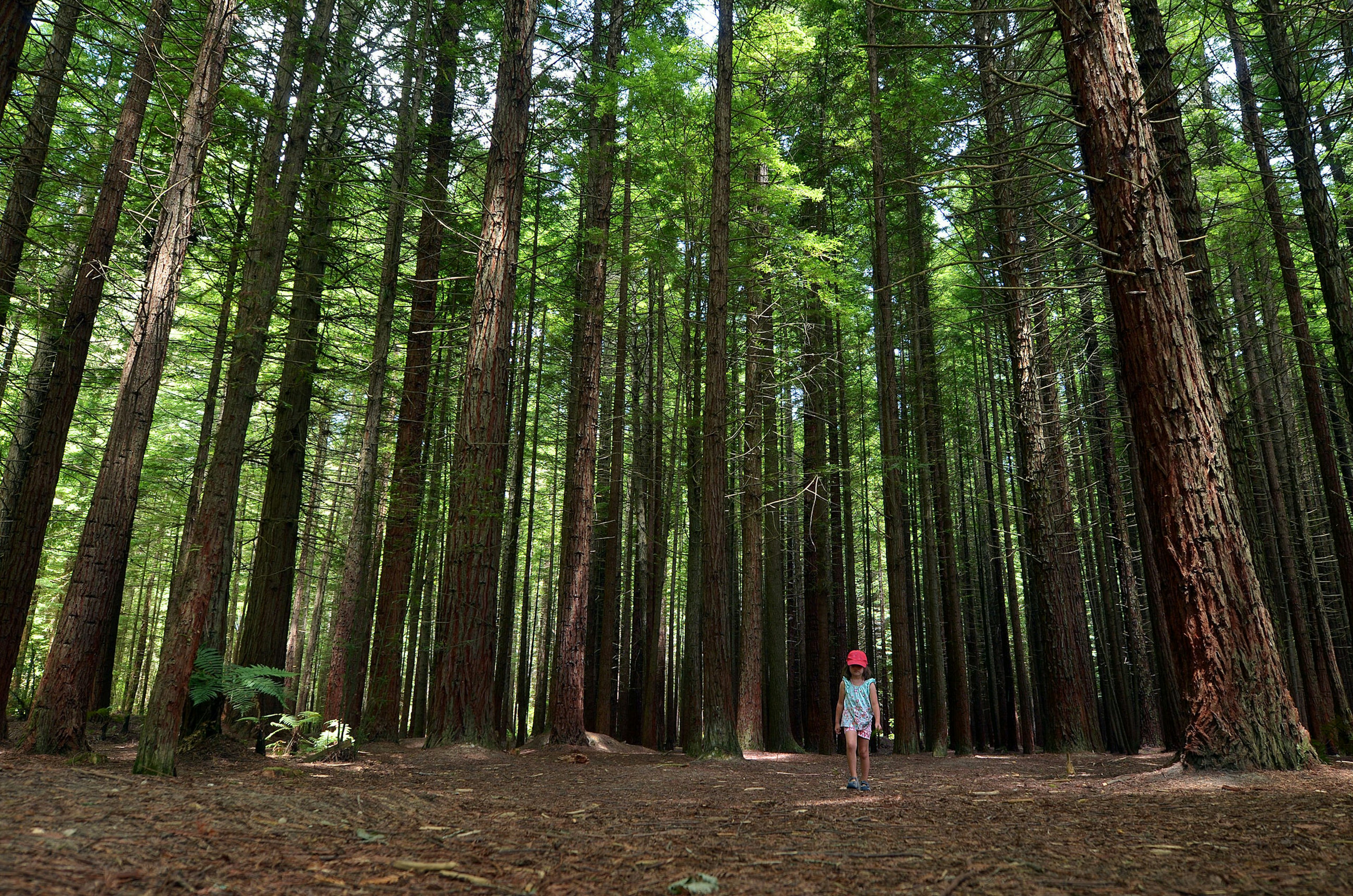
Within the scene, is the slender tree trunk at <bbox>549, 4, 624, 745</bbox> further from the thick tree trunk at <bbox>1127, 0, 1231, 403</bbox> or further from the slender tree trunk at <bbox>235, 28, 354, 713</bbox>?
the thick tree trunk at <bbox>1127, 0, 1231, 403</bbox>

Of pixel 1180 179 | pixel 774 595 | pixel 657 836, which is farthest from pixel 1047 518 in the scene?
pixel 657 836

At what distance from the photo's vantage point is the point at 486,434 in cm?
880

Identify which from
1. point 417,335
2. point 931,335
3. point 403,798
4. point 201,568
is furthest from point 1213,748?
point 931,335

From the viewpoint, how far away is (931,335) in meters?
16.8

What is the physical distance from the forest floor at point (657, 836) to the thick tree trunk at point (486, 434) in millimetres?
2509

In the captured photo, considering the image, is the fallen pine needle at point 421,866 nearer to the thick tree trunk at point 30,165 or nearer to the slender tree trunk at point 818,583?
the thick tree trunk at point 30,165

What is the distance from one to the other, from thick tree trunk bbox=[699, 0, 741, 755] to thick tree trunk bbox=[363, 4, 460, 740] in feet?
13.5

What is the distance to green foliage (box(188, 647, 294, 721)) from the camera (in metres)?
6.67

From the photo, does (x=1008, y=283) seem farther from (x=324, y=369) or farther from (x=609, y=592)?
(x=324, y=369)

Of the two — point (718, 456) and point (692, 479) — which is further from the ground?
point (692, 479)

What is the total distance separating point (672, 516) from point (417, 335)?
1096 cm

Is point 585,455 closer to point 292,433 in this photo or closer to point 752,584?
point 752,584

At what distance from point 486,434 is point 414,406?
3338 millimetres

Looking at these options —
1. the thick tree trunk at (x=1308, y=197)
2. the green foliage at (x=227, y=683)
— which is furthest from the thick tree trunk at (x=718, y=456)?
the thick tree trunk at (x=1308, y=197)
